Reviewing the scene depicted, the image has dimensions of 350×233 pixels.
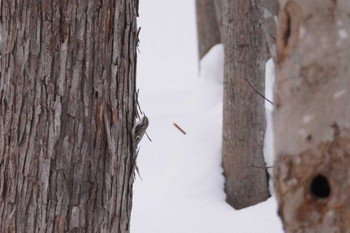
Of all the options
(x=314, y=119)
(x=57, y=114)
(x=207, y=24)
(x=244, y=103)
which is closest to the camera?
(x=314, y=119)

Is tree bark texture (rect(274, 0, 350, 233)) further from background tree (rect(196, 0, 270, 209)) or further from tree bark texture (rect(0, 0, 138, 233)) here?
background tree (rect(196, 0, 270, 209))

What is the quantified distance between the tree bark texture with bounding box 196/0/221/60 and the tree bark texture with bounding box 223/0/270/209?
432 centimetres

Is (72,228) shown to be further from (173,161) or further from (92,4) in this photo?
(173,161)

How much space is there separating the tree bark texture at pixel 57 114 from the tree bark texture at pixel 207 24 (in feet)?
28.2

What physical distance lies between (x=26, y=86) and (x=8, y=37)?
26cm

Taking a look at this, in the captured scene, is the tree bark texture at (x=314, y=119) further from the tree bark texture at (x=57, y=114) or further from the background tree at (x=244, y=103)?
the background tree at (x=244, y=103)

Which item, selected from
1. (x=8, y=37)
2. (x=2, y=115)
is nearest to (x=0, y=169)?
(x=2, y=115)

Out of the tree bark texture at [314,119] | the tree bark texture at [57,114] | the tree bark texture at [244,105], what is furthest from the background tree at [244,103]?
the tree bark texture at [314,119]

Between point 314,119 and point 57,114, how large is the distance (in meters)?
2.04

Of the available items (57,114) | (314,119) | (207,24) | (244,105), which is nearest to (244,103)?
(244,105)

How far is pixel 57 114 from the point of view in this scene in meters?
3.56

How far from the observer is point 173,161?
8.93m

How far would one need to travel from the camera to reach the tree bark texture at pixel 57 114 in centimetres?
356

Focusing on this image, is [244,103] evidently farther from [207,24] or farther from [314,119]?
[314,119]
